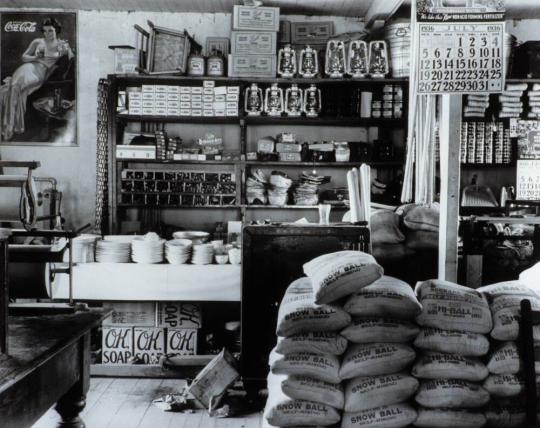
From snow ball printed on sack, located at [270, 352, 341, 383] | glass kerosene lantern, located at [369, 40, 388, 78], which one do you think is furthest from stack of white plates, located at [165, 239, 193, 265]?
glass kerosene lantern, located at [369, 40, 388, 78]

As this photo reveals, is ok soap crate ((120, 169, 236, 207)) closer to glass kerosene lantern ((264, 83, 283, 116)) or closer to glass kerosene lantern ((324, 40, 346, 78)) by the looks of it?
glass kerosene lantern ((264, 83, 283, 116))

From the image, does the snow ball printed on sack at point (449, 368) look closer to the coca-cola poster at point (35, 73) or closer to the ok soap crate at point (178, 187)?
the ok soap crate at point (178, 187)

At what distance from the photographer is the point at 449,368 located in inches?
86.8

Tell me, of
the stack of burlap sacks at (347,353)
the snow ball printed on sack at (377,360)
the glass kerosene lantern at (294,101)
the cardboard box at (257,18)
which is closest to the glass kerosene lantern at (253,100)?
the glass kerosene lantern at (294,101)

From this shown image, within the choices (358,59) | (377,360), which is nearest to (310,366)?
(377,360)

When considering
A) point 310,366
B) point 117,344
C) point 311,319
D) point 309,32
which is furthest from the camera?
point 309,32

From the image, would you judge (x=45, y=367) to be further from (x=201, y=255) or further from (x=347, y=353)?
(x=201, y=255)

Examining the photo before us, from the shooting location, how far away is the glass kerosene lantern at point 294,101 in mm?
6285

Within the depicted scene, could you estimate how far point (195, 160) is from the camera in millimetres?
6312

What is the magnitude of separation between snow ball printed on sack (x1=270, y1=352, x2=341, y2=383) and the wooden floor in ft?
4.98

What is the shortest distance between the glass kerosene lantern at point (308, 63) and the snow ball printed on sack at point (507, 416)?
15.0 ft

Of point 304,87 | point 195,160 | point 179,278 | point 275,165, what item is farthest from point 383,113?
point 179,278

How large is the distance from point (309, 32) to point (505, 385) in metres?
5.15

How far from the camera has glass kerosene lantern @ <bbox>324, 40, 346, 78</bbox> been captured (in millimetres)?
6262
